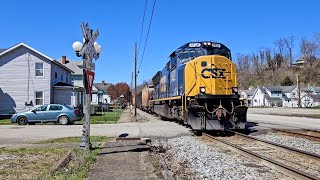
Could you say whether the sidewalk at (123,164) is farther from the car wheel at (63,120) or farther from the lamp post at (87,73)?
the car wheel at (63,120)

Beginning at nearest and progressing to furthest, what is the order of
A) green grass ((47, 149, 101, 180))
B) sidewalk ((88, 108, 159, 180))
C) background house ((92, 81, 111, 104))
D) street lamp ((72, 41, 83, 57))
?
green grass ((47, 149, 101, 180)), sidewalk ((88, 108, 159, 180)), street lamp ((72, 41, 83, 57)), background house ((92, 81, 111, 104))

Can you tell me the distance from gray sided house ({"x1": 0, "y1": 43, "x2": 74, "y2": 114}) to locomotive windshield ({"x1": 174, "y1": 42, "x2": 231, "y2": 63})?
20449mm

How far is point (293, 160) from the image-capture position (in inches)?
377

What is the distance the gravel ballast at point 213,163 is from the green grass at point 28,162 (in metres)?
3.05

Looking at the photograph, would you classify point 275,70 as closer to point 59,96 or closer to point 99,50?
point 59,96

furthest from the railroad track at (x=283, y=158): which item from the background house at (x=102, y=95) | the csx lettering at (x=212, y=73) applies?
the background house at (x=102, y=95)

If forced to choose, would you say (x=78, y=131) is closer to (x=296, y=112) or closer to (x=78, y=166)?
(x=78, y=166)

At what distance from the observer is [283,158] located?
991cm

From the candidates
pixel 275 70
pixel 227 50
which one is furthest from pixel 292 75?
pixel 227 50

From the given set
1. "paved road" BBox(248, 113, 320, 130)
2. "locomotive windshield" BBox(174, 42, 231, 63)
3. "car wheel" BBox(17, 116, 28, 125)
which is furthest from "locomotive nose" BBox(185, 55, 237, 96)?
"car wheel" BBox(17, 116, 28, 125)

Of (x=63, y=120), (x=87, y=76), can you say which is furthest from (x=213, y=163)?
(x=63, y=120)

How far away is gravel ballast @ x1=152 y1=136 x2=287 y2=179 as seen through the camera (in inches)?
303

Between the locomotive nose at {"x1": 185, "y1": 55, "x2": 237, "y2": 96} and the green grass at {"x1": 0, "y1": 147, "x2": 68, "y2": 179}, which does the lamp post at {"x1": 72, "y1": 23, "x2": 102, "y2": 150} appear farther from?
the locomotive nose at {"x1": 185, "y1": 55, "x2": 237, "y2": 96}

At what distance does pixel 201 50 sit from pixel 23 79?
23.2 metres
